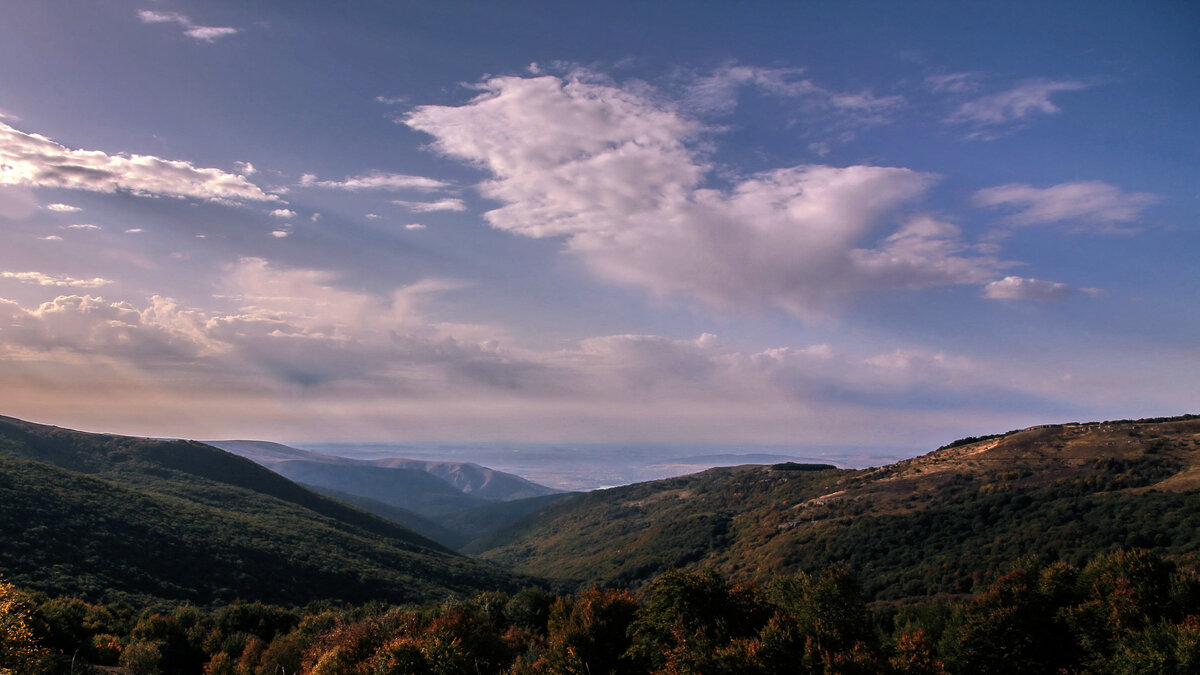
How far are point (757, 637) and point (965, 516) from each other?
6680 cm

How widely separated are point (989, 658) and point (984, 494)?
64098mm

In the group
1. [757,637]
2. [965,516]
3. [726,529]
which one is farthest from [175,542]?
[965,516]

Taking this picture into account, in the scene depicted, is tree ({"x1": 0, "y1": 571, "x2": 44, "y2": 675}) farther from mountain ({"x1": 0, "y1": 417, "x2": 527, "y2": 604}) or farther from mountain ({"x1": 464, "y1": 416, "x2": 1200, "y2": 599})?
mountain ({"x1": 464, "y1": 416, "x2": 1200, "y2": 599})

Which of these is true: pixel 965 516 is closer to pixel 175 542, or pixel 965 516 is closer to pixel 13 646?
pixel 13 646

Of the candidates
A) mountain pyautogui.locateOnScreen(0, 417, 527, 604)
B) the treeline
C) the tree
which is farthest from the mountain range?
the tree

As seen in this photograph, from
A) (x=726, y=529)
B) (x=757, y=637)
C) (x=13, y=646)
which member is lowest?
(x=726, y=529)

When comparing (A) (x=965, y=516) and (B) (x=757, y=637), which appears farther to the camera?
(A) (x=965, y=516)

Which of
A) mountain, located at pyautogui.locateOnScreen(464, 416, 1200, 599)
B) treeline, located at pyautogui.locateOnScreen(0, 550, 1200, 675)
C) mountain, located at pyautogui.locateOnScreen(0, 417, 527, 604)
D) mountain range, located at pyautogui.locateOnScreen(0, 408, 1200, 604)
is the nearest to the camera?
treeline, located at pyautogui.locateOnScreen(0, 550, 1200, 675)

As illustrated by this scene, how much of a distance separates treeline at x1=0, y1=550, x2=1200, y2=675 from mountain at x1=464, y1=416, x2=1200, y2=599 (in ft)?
98.1

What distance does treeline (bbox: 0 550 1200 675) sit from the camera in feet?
70.8

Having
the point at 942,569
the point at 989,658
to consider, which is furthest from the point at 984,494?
the point at 989,658

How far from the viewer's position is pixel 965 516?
246 ft

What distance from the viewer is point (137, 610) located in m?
54.4

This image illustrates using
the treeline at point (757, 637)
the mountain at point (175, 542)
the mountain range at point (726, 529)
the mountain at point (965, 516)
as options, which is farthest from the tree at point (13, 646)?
the mountain at point (965, 516)
